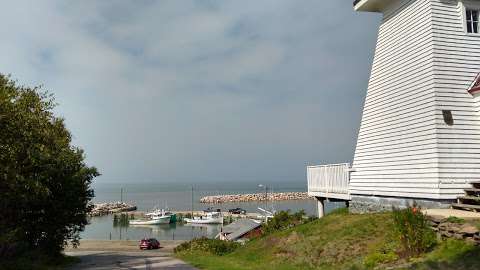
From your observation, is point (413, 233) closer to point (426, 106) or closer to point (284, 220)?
point (426, 106)

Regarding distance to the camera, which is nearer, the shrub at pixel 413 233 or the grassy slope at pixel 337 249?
the grassy slope at pixel 337 249

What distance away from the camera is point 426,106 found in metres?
15.2

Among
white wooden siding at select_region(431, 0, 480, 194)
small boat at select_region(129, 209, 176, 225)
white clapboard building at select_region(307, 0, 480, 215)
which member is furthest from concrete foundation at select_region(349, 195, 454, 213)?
small boat at select_region(129, 209, 176, 225)

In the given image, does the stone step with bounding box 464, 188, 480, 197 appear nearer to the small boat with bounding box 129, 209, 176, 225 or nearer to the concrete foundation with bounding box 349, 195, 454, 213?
the concrete foundation with bounding box 349, 195, 454, 213

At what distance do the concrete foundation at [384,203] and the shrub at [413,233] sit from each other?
3.41m

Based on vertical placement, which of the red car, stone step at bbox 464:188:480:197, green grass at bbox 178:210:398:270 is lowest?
the red car

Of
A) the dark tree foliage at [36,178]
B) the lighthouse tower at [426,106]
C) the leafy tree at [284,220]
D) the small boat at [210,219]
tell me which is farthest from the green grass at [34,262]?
the small boat at [210,219]

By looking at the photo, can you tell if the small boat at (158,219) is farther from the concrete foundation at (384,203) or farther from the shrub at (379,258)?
the shrub at (379,258)

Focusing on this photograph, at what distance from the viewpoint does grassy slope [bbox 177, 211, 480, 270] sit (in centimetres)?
1002

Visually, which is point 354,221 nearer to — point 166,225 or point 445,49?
point 445,49

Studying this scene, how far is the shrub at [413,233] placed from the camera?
10898 mm

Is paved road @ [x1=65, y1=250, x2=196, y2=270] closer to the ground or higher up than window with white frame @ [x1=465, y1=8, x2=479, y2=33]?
closer to the ground

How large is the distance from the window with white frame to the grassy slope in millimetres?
7117

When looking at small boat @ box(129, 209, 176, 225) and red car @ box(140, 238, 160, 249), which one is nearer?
red car @ box(140, 238, 160, 249)
